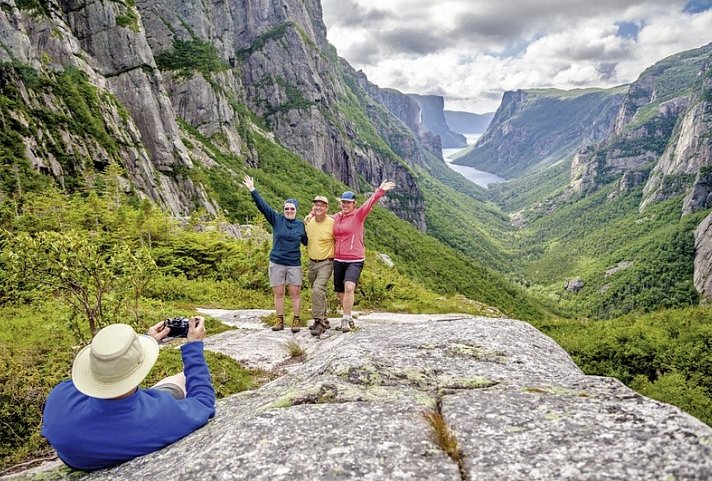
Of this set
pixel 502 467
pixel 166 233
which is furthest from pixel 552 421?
pixel 166 233

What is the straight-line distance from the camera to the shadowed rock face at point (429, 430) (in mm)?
3750

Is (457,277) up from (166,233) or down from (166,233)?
down

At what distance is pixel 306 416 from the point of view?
4984mm

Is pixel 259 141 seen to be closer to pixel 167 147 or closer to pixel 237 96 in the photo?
pixel 237 96

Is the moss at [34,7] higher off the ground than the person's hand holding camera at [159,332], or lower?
higher

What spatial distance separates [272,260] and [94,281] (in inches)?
160

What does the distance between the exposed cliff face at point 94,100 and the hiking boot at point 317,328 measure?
37804 millimetres

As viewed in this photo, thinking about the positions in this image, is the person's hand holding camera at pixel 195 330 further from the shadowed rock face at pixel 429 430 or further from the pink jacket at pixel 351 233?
the pink jacket at pixel 351 233

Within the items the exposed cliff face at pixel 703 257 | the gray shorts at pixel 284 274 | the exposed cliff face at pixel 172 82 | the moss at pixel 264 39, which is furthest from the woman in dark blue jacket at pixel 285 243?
the exposed cliff face at pixel 703 257

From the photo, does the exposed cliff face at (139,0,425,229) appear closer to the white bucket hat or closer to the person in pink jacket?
the person in pink jacket

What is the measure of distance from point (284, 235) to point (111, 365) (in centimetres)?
735

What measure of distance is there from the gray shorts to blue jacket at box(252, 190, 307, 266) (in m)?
0.11

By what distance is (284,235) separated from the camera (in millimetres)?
11602

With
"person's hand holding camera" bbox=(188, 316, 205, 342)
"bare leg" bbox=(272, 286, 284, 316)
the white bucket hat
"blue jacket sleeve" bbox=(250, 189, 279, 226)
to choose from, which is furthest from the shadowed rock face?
"blue jacket sleeve" bbox=(250, 189, 279, 226)
